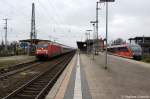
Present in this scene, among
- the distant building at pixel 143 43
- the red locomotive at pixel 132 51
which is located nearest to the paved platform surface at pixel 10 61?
the red locomotive at pixel 132 51

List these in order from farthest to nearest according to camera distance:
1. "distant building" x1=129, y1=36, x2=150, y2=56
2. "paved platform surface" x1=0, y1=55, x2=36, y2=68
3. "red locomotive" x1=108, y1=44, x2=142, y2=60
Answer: "distant building" x1=129, y1=36, x2=150, y2=56 < "red locomotive" x1=108, y1=44, x2=142, y2=60 < "paved platform surface" x1=0, y1=55, x2=36, y2=68

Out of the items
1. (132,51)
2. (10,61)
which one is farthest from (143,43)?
(10,61)

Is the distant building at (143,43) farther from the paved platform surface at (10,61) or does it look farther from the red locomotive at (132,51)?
the paved platform surface at (10,61)

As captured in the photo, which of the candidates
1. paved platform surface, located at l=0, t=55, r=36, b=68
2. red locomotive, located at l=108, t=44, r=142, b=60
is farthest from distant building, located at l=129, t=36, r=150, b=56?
paved platform surface, located at l=0, t=55, r=36, b=68

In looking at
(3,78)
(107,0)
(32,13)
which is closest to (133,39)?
(32,13)

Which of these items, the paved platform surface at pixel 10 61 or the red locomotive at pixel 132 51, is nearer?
the paved platform surface at pixel 10 61

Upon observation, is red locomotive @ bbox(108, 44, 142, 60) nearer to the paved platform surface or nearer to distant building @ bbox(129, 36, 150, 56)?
the paved platform surface

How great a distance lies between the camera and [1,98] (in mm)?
11469

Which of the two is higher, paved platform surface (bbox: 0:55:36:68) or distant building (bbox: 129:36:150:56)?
distant building (bbox: 129:36:150:56)

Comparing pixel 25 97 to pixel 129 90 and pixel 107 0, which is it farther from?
pixel 107 0

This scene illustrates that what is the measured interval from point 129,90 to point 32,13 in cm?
4576

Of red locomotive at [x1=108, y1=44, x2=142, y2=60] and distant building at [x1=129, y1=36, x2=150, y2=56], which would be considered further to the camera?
distant building at [x1=129, y1=36, x2=150, y2=56]

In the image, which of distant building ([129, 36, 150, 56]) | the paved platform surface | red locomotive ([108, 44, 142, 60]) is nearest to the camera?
the paved platform surface

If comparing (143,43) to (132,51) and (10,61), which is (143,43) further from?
(10,61)
